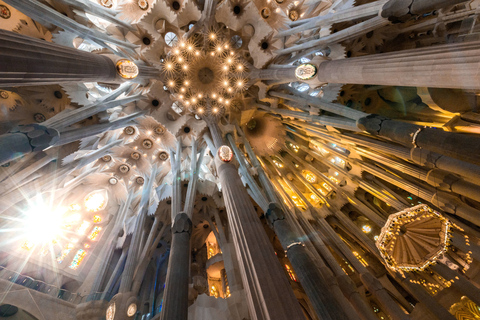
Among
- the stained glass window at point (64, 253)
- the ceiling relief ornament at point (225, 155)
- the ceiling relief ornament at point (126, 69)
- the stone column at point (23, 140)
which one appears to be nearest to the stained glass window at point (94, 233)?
the stained glass window at point (64, 253)

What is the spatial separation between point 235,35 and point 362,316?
14.4 meters

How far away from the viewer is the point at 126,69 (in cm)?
675

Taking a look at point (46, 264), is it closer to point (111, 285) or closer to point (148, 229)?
point (111, 285)

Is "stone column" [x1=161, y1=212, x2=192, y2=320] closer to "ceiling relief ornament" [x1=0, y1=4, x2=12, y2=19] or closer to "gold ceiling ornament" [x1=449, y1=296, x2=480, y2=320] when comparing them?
"gold ceiling ornament" [x1=449, y1=296, x2=480, y2=320]

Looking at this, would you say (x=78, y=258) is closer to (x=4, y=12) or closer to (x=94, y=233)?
(x=94, y=233)

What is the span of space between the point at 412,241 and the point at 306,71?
7.52 meters

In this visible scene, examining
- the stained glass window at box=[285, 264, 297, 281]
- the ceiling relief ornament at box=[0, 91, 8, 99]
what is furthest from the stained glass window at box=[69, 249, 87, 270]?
the stained glass window at box=[285, 264, 297, 281]

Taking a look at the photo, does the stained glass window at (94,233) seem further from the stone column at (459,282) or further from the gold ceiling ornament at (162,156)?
the stone column at (459,282)

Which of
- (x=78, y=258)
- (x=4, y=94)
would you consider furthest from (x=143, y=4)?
(x=78, y=258)

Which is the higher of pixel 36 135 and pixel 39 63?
pixel 36 135

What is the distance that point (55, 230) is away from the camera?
12.8m

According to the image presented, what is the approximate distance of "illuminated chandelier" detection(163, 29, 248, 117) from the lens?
11734 mm

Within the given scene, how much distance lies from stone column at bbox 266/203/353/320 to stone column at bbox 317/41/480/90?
4969 millimetres

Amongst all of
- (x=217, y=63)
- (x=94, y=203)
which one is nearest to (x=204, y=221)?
(x=94, y=203)
